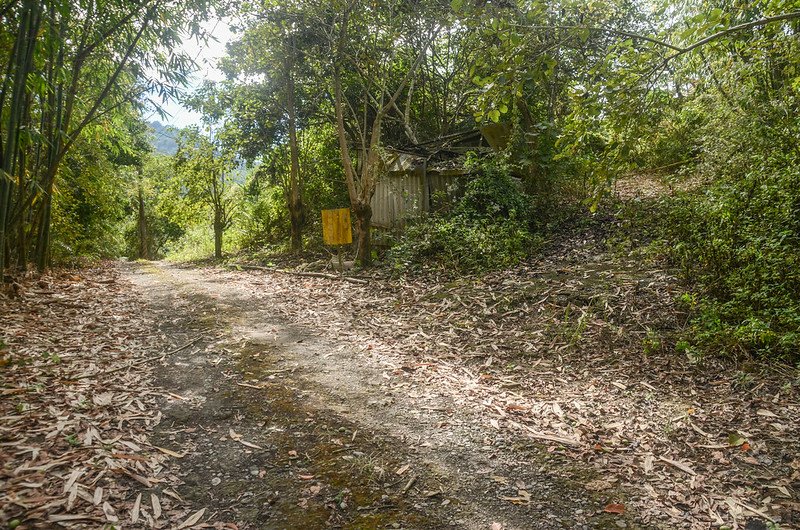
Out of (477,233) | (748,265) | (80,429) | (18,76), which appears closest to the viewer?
(80,429)

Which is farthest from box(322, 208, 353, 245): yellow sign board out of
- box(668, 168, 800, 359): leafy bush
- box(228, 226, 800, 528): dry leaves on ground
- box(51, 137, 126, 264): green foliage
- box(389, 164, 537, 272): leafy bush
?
box(668, 168, 800, 359): leafy bush

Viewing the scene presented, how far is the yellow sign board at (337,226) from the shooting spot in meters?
9.98

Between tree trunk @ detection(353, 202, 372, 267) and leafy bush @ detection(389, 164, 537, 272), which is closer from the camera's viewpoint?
leafy bush @ detection(389, 164, 537, 272)

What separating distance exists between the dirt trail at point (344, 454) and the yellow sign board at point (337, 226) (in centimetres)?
500

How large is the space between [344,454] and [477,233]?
21.0 ft

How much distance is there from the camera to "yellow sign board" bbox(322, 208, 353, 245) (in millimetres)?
9977

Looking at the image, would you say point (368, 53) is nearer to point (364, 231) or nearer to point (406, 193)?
point (406, 193)

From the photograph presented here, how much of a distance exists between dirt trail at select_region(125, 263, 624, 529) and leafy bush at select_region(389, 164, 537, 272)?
13.1 feet

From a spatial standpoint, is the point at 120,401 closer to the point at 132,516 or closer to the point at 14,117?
the point at 132,516

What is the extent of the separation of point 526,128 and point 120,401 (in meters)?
11.7

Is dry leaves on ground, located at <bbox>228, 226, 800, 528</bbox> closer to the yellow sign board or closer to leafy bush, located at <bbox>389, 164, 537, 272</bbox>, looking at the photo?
leafy bush, located at <bbox>389, 164, 537, 272</bbox>

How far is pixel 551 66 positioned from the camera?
3736 millimetres

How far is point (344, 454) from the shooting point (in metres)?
3.32

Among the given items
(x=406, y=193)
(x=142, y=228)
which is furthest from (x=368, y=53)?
(x=142, y=228)
